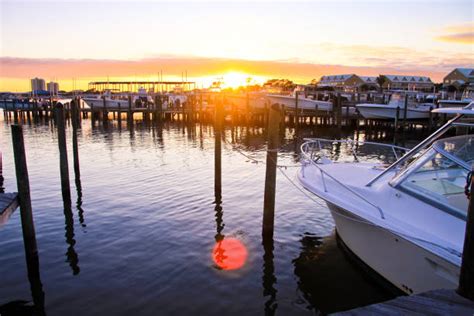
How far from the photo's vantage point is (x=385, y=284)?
673 centimetres

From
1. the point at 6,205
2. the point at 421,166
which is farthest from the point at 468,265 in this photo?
the point at 6,205

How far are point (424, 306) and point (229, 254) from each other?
5302 mm

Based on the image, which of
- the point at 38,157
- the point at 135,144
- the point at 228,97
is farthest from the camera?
the point at 228,97

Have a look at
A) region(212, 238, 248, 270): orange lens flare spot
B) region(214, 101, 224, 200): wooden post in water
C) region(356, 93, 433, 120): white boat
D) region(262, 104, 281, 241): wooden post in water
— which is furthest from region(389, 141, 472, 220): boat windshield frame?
region(356, 93, 433, 120): white boat

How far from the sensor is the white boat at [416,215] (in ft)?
17.2

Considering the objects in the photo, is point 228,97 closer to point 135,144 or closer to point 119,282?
point 135,144

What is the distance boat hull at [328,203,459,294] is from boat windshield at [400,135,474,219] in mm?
828

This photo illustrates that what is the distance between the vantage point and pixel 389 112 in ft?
109

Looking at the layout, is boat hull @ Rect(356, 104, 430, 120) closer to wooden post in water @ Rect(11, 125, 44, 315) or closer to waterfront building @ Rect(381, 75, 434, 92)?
wooden post in water @ Rect(11, 125, 44, 315)

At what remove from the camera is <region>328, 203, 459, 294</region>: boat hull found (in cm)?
517

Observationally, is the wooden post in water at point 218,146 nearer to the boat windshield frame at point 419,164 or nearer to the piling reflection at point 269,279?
the piling reflection at point 269,279

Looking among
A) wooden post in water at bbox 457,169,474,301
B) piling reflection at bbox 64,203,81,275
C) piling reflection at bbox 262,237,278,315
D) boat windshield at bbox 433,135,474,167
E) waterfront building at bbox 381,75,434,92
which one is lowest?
piling reflection at bbox 262,237,278,315

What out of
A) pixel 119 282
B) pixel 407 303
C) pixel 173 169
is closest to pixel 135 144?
pixel 173 169

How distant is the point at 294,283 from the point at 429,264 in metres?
2.81
